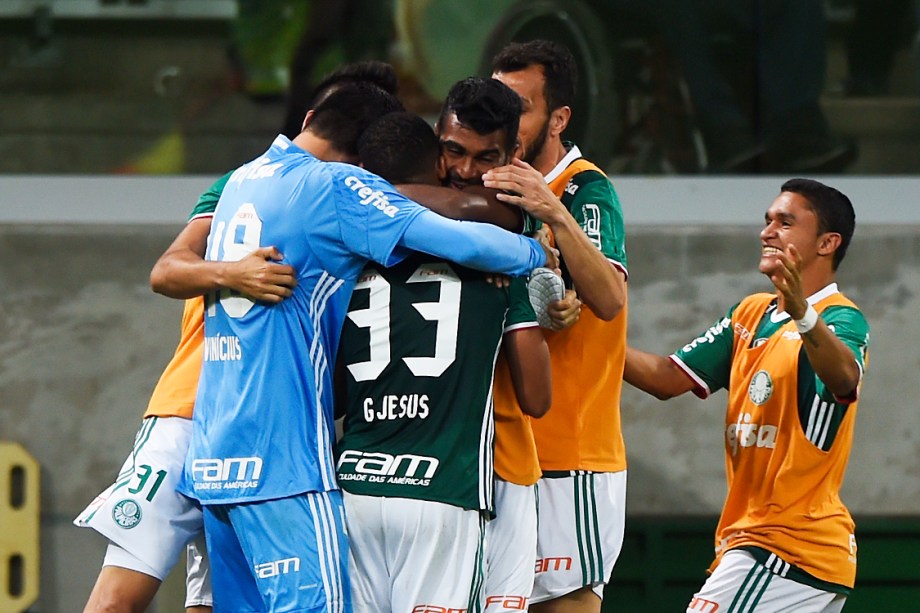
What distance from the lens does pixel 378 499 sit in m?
3.70

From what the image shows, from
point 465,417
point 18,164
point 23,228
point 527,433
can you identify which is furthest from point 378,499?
point 18,164

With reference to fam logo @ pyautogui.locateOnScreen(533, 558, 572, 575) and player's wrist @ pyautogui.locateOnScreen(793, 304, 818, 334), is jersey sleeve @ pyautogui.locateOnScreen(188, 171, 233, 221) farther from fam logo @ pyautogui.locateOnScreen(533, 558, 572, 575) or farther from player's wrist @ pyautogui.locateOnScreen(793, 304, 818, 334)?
player's wrist @ pyautogui.locateOnScreen(793, 304, 818, 334)

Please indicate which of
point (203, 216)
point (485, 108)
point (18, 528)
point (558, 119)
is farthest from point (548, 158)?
point (18, 528)

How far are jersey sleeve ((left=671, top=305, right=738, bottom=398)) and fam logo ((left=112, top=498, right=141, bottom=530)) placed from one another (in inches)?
79.5

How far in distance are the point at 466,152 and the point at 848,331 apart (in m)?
1.51

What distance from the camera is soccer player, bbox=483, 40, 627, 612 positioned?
440 centimetres

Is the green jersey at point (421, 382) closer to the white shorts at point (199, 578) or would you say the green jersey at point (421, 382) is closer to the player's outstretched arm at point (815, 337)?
the player's outstretched arm at point (815, 337)

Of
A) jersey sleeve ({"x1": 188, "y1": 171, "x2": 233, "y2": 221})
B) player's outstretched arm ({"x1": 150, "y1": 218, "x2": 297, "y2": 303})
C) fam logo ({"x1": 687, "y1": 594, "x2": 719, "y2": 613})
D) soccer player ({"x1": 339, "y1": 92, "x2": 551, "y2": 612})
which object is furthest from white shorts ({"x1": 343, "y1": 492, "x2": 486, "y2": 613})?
fam logo ({"x1": 687, "y1": 594, "x2": 719, "y2": 613})

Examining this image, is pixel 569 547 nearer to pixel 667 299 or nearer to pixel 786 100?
pixel 667 299

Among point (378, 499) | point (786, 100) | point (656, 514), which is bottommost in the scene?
point (656, 514)

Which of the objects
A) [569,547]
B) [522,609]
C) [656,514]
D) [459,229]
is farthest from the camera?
[656,514]

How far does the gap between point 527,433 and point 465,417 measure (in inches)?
17.5

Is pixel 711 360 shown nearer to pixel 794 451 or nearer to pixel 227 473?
pixel 794 451

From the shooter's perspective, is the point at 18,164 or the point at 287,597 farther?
the point at 18,164
